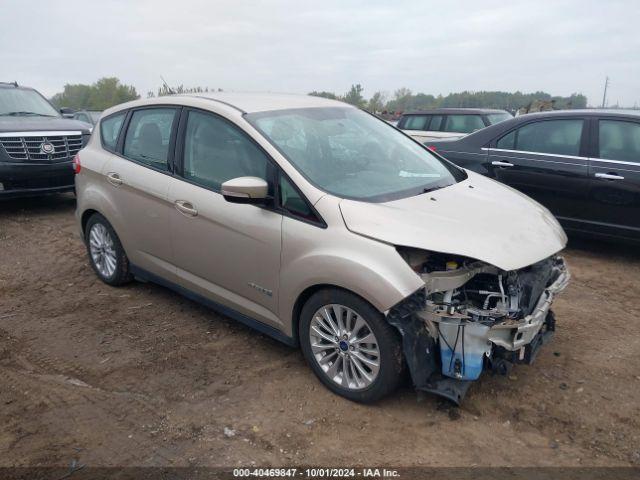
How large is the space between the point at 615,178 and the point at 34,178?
7425mm

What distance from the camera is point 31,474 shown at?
8.84 ft

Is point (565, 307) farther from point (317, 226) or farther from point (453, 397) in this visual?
point (317, 226)

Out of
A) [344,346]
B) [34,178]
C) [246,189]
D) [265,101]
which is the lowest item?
[344,346]

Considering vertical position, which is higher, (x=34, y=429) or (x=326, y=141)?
(x=326, y=141)

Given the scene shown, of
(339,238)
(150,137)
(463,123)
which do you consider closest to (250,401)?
(339,238)

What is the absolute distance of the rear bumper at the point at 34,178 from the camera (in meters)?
7.48

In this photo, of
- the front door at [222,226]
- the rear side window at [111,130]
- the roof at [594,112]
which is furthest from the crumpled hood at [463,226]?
the roof at [594,112]

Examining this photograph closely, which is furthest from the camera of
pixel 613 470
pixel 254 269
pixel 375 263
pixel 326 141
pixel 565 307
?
pixel 565 307

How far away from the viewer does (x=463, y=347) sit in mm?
2947

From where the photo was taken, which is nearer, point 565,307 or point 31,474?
point 31,474

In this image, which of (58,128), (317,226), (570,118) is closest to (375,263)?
(317,226)

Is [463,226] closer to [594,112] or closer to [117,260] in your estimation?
[117,260]

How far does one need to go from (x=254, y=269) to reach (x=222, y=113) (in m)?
1.16

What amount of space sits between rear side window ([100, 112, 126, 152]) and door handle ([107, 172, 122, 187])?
290 mm
